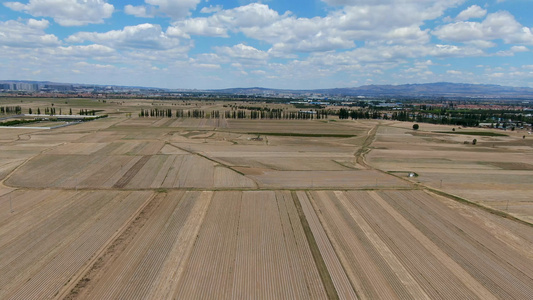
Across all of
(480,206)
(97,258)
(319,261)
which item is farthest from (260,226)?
(480,206)

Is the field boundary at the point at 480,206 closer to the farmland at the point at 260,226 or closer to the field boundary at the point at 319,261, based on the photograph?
the farmland at the point at 260,226

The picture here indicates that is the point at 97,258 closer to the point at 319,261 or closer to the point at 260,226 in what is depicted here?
the point at 260,226

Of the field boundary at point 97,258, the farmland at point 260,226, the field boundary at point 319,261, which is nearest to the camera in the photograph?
the field boundary at point 97,258

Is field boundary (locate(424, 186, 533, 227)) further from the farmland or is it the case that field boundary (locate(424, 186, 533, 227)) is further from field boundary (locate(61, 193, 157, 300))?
field boundary (locate(61, 193, 157, 300))

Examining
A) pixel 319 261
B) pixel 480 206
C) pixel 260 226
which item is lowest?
pixel 319 261

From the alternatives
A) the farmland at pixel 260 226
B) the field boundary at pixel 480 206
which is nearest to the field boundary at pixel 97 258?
the farmland at pixel 260 226

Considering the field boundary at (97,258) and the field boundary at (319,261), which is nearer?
the field boundary at (97,258)

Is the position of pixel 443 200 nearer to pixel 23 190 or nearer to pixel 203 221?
pixel 203 221

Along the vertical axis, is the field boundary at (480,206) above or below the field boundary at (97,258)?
above

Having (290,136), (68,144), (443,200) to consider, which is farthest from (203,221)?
(290,136)
